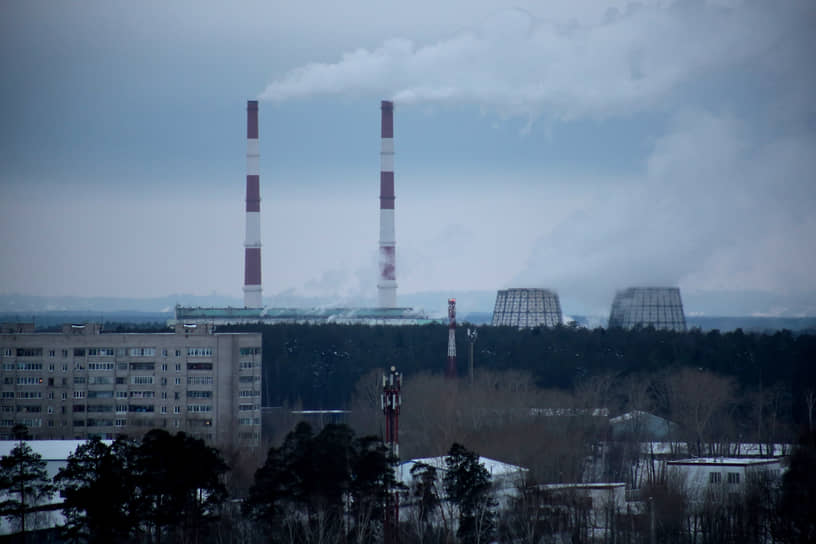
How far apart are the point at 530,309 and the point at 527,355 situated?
8.88 meters

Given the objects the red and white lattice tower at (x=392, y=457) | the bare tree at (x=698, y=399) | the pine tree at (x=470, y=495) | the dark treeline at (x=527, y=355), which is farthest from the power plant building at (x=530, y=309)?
the red and white lattice tower at (x=392, y=457)

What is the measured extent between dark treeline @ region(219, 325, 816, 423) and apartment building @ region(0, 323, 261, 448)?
4800 mm

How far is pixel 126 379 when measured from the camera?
3039cm

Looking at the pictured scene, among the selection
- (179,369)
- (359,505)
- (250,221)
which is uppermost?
(250,221)

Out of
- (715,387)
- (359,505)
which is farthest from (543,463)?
(715,387)

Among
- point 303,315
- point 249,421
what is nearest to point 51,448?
point 249,421

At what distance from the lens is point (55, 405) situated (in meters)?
29.9

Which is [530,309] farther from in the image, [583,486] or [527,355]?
[583,486]

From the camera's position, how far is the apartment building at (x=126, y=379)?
97.3 ft

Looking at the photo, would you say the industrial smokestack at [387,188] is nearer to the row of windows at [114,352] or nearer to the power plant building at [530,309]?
the power plant building at [530,309]

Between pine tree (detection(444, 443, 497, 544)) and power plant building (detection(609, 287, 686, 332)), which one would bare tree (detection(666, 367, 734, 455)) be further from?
power plant building (detection(609, 287, 686, 332))

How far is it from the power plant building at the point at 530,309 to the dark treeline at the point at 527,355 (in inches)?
199

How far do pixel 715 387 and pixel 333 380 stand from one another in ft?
36.6

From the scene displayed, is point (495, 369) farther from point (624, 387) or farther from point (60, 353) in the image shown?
point (60, 353)
